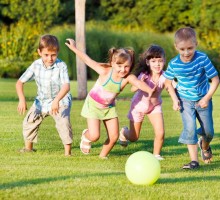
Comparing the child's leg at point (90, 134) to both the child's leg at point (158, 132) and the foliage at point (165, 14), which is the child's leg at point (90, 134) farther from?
the foliage at point (165, 14)

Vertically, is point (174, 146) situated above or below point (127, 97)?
above

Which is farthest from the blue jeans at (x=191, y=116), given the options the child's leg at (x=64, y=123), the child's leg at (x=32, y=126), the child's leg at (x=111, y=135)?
the child's leg at (x=32, y=126)

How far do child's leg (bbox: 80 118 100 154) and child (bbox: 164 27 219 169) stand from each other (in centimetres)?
124

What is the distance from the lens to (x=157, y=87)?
10570 mm

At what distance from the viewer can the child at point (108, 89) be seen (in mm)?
10062

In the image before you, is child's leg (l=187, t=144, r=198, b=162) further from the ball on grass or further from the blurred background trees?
the blurred background trees

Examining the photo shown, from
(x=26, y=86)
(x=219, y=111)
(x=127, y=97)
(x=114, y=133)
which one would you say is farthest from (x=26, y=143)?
(x=26, y=86)

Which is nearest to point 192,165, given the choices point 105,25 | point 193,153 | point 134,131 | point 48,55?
point 193,153

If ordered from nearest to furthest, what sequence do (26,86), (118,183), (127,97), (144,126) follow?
(118,183) → (144,126) → (127,97) → (26,86)

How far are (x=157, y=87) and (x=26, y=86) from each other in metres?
18.0

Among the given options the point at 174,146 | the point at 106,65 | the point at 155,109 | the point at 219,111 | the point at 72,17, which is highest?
the point at 106,65

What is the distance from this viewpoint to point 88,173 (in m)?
8.52

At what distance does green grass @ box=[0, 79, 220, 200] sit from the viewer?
7368 millimetres

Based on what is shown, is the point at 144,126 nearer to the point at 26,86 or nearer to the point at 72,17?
the point at 26,86
